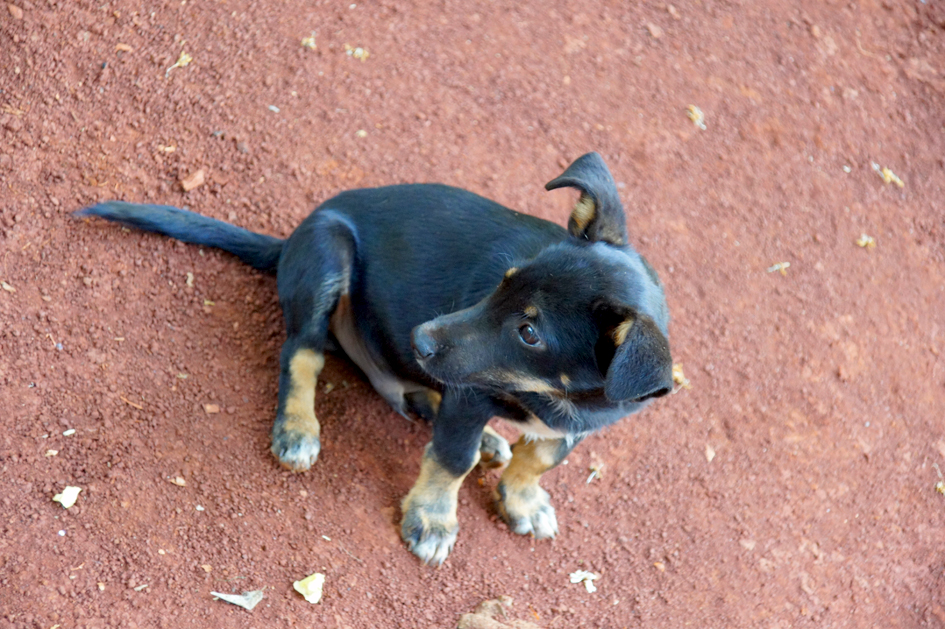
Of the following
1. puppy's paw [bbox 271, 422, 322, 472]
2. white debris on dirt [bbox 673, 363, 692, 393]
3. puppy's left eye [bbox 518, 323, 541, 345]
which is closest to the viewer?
puppy's left eye [bbox 518, 323, 541, 345]

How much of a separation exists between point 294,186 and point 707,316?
2880 mm

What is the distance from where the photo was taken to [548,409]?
346 centimetres

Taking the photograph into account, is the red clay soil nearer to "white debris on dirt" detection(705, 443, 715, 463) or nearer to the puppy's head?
"white debris on dirt" detection(705, 443, 715, 463)

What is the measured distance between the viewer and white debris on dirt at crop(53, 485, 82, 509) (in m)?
3.37

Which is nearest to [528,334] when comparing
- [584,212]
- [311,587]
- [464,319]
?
[464,319]

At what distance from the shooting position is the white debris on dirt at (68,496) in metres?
3.37

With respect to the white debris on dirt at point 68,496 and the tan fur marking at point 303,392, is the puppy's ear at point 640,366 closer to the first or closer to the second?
the tan fur marking at point 303,392

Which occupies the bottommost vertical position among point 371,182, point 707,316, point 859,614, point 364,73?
point 859,614

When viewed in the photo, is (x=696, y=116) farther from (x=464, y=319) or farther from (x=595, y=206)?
(x=464, y=319)

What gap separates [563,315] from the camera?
3.13 metres

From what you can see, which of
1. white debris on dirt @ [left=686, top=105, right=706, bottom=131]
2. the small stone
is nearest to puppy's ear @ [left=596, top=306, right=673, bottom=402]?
the small stone

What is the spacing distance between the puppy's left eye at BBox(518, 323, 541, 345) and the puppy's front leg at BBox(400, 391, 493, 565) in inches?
22.1

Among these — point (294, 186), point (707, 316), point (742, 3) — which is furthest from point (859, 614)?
point (742, 3)

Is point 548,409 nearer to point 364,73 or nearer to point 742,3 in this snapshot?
point 364,73
